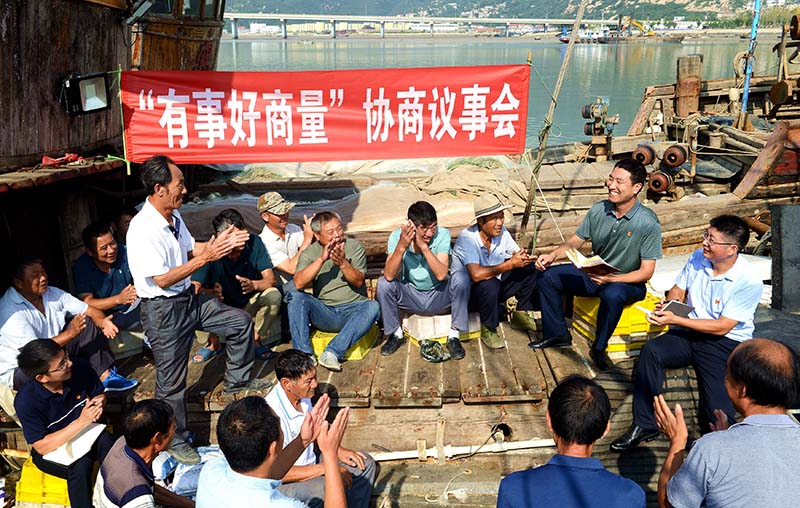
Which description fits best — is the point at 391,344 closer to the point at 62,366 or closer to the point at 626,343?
the point at 626,343

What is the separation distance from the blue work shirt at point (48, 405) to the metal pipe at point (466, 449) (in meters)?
2.08

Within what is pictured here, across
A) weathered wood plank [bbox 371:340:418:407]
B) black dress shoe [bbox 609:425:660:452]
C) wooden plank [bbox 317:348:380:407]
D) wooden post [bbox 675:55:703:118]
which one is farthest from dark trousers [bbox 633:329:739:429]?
wooden post [bbox 675:55:703:118]

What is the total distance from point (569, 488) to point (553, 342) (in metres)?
3.04

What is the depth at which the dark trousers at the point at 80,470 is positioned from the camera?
413 centimetres

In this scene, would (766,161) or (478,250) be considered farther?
(766,161)

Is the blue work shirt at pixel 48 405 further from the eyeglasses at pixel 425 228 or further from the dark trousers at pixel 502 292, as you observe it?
the dark trousers at pixel 502 292

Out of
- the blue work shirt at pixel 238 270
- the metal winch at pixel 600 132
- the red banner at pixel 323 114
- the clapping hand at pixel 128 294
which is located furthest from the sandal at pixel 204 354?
the metal winch at pixel 600 132

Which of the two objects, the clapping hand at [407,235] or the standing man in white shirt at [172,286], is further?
the clapping hand at [407,235]

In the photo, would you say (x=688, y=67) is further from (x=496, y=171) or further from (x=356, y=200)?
(x=356, y=200)

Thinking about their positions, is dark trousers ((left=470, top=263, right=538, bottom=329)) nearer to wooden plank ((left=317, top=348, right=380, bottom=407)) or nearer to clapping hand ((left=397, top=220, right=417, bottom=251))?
clapping hand ((left=397, top=220, right=417, bottom=251))

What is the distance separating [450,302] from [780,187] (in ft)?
20.7

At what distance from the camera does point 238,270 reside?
539cm

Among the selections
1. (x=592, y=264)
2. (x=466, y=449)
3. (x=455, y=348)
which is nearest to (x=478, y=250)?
(x=455, y=348)

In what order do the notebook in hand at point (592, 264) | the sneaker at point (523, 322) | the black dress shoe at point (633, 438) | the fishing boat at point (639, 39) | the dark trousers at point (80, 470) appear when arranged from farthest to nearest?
the fishing boat at point (639, 39)
the sneaker at point (523, 322)
the notebook in hand at point (592, 264)
the black dress shoe at point (633, 438)
the dark trousers at point (80, 470)
